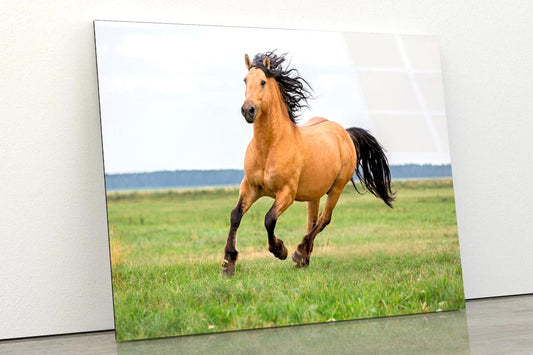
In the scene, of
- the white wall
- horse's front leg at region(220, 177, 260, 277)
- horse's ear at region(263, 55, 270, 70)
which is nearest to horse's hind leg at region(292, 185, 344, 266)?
horse's front leg at region(220, 177, 260, 277)

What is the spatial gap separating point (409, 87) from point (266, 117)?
120 centimetres

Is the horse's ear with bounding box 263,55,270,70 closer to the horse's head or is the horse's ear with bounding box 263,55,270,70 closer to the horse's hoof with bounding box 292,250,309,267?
the horse's head

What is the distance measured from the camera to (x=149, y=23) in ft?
14.5

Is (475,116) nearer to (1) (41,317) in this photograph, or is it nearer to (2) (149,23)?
(2) (149,23)

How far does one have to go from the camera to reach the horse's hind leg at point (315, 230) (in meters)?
4.55

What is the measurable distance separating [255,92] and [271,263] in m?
1.14

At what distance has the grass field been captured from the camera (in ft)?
13.7

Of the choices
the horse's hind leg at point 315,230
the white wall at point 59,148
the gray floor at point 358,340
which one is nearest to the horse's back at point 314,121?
the horse's hind leg at point 315,230

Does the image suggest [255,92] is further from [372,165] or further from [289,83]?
[372,165]

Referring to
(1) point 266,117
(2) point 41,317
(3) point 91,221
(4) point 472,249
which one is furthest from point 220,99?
(4) point 472,249

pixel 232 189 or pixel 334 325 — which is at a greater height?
pixel 232 189

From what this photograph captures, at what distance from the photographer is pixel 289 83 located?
4629mm

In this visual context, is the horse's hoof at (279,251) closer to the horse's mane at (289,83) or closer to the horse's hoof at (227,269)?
the horse's hoof at (227,269)

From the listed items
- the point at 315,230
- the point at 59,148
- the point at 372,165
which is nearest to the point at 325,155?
the point at 372,165
